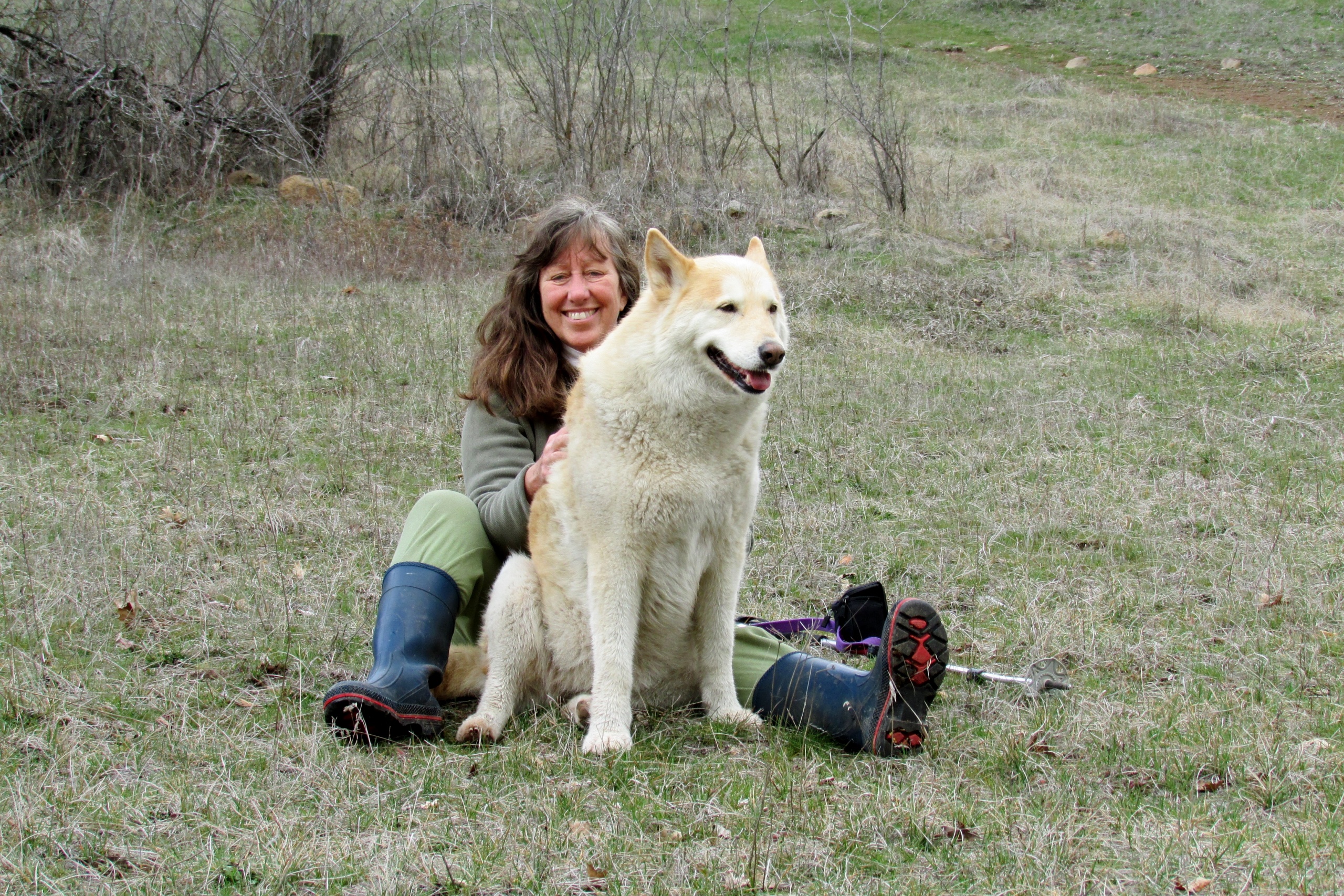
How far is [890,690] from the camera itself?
280 cm

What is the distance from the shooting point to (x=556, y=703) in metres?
3.25

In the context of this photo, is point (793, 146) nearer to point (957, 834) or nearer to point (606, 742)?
point (606, 742)

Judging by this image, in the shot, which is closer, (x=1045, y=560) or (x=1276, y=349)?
(x=1045, y=560)

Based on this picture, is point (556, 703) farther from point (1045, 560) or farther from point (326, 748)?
point (1045, 560)

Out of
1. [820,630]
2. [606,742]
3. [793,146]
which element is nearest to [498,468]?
[606,742]

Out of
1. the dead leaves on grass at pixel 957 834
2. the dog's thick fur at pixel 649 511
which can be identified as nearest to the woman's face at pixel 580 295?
the dog's thick fur at pixel 649 511

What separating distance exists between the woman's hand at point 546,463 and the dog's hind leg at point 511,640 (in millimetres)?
262

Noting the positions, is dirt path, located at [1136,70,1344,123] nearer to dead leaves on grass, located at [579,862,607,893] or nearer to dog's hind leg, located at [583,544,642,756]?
dog's hind leg, located at [583,544,642,756]

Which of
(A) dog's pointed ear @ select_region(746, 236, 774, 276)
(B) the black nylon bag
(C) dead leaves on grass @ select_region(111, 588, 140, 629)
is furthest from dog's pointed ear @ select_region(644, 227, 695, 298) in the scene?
(C) dead leaves on grass @ select_region(111, 588, 140, 629)

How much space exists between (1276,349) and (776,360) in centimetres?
695

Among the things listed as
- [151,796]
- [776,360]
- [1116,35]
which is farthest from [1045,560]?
[1116,35]

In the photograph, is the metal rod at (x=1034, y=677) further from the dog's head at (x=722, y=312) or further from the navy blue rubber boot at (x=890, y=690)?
the dog's head at (x=722, y=312)

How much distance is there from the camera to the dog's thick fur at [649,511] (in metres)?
2.92

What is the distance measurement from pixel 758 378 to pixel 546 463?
79cm
